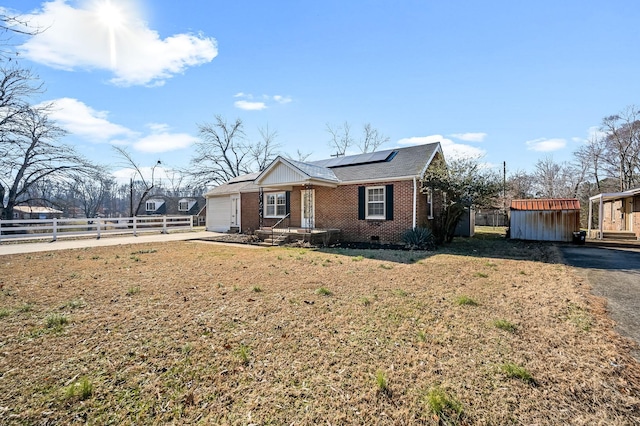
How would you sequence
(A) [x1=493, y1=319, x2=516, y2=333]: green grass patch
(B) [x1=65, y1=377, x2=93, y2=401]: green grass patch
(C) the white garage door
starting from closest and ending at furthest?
(B) [x1=65, y1=377, x2=93, y2=401]: green grass patch → (A) [x1=493, y1=319, x2=516, y2=333]: green grass patch → (C) the white garage door

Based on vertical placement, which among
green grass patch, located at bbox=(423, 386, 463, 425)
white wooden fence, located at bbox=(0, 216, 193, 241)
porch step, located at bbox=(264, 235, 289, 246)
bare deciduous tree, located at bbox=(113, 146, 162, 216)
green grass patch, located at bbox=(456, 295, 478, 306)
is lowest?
green grass patch, located at bbox=(423, 386, 463, 425)

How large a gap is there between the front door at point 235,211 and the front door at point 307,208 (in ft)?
26.0

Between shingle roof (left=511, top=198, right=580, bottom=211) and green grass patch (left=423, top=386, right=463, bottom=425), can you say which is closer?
green grass patch (left=423, top=386, right=463, bottom=425)

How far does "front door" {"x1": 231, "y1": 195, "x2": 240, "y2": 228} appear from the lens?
70.1ft

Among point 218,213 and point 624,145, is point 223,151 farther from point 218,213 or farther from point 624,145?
point 624,145

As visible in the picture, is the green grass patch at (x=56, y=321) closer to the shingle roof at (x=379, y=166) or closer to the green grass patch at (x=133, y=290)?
the green grass patch at (x=133, y=290)

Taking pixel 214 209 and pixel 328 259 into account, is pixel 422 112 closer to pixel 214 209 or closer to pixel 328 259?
pixel 328 259

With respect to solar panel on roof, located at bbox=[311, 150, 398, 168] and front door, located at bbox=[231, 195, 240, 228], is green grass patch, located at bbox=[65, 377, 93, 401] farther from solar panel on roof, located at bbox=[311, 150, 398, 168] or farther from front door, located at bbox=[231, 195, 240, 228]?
front door, located at bbox=[231, 195, 240, 228]

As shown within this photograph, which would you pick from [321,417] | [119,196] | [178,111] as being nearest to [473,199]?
[321,417]

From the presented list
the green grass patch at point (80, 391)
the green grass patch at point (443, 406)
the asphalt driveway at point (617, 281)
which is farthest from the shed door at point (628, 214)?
the green grass patch at point (80, 391)

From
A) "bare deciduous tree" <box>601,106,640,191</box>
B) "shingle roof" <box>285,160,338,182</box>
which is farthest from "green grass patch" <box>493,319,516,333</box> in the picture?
"bare deciduous tree" <box>601,106,640,191</box>

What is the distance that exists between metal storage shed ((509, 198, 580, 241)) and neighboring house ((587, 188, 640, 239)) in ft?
6.15

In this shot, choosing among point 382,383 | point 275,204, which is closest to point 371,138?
point 275,204

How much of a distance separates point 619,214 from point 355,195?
18.0 m
